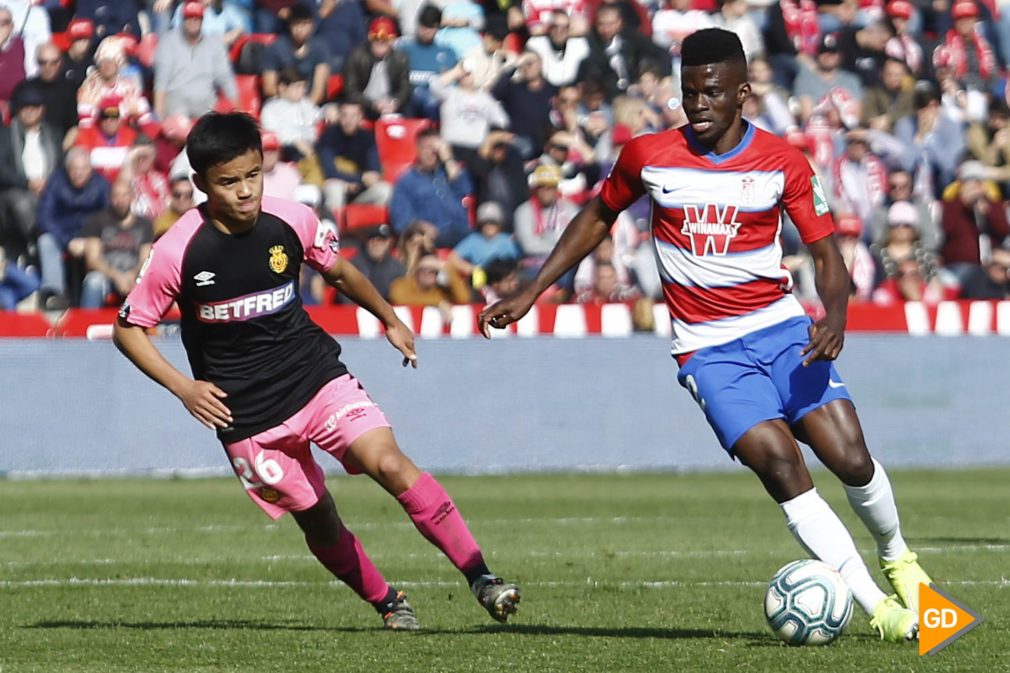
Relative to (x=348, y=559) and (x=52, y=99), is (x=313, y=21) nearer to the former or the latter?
(x=52, y=99)

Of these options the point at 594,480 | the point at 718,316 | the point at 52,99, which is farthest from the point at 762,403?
the point at 52,99

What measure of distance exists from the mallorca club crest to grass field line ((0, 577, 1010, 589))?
240 centimetres

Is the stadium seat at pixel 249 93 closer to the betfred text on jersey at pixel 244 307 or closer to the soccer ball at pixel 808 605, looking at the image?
the betfred text on jersey at pixel 244 307

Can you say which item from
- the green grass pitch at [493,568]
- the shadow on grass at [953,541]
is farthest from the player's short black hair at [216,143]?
the shadow on grass at [953,541]

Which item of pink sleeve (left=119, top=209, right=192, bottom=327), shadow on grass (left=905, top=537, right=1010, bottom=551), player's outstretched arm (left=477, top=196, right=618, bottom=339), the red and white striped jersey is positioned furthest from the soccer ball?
shadow on grass (left=905, top=537, right=1010, bottom=551)

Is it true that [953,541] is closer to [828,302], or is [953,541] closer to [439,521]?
[828,302]

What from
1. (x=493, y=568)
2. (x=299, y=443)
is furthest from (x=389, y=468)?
(x=493, y=568)

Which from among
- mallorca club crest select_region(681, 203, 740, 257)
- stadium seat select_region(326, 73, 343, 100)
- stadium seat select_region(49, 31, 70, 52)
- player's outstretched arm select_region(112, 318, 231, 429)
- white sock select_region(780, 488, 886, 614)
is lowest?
stadium seat select_region(326, 73, 343, 100)

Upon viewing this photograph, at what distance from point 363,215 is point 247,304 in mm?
11130

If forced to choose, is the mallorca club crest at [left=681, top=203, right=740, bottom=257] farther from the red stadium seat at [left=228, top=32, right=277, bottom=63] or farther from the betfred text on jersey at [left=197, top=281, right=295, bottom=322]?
the red stadium seat at [left=228, top=32, right=277, bottom=63]

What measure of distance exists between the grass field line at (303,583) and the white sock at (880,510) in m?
1.80

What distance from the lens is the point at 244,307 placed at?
6.93m

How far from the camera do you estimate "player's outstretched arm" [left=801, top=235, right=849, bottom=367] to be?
6.30m

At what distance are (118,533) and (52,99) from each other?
8047 mm
